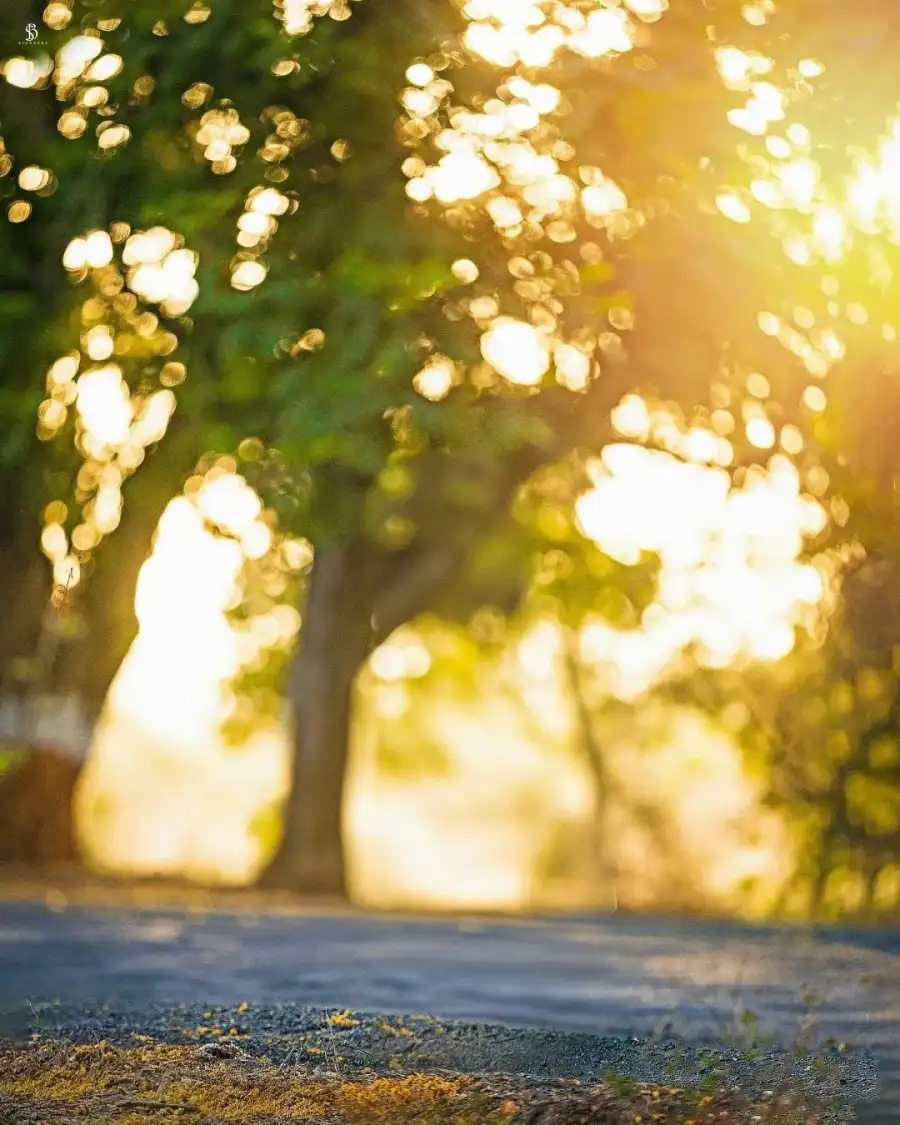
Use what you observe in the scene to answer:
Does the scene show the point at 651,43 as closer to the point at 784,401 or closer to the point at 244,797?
the point at 784,401

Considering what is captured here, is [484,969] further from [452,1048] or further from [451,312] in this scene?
[451,312]

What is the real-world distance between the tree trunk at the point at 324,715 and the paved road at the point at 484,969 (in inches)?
249

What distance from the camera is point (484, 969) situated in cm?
1063

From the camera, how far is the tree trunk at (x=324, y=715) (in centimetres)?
2069

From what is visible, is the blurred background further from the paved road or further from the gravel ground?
the gravel ground

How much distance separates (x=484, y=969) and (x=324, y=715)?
34.1 ft

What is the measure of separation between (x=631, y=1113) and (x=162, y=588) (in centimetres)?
1130

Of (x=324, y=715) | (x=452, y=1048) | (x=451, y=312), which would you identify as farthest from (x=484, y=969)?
(x=324, y=715)

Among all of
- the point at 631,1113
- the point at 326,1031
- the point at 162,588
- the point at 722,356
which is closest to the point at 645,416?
the point at 722,356

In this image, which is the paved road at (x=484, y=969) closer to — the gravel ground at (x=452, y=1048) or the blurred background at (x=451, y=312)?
the gravel ground at (x=452, y=1048)

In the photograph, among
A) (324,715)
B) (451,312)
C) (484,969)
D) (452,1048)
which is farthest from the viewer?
(324,715)

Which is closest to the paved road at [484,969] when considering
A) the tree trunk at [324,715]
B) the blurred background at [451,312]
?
the blurred background at [451,312]

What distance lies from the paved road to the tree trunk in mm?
6333

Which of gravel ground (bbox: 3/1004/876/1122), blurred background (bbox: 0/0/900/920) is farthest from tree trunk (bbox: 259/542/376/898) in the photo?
gravel ground (bbox: 3/1004/876/1122)
